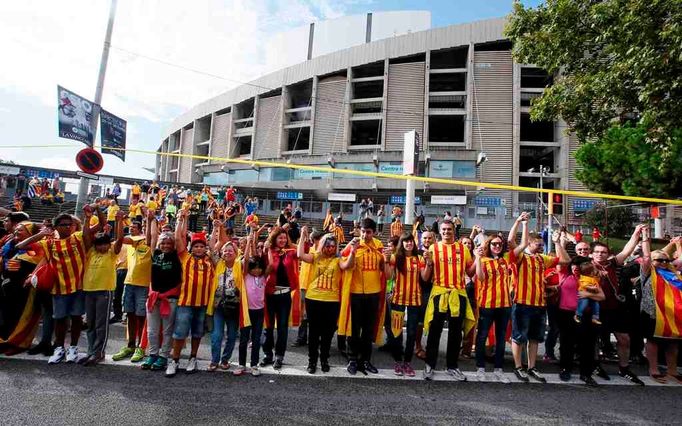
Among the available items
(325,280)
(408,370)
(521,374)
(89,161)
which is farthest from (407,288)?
(89,161)

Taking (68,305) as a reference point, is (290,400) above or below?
below

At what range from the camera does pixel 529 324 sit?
4.80m

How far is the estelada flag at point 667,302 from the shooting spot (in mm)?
4754

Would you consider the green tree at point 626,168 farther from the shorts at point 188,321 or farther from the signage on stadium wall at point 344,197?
the shorts at point 188,321

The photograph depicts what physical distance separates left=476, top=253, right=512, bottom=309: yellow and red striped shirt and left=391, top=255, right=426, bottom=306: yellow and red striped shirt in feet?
2.55

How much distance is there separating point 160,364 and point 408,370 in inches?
118

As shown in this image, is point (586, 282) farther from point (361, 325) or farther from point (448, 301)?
point (361, 325)

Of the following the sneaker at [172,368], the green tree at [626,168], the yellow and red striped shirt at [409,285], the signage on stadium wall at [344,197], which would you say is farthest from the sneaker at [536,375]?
the signage on stadium wall at [344,197]

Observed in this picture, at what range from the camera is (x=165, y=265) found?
4535 mm

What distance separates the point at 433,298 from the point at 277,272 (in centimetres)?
203

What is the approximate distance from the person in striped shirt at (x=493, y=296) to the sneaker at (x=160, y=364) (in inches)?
151

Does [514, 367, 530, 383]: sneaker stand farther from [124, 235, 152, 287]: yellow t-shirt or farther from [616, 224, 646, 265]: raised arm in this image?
[124, 235, 152, 287]: yellow t-shirt

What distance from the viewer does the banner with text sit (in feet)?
26.8

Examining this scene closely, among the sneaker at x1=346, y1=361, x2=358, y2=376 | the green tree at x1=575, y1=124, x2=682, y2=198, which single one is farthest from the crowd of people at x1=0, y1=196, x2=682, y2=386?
the green tree at x1=575, y1=124, x2=682, y2=198
